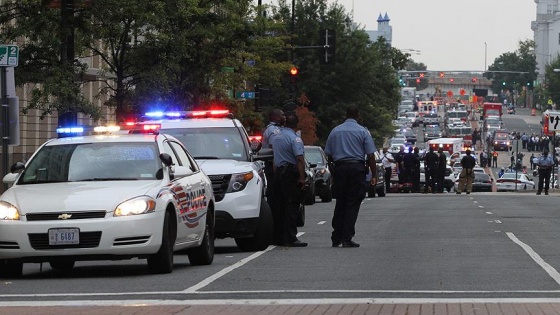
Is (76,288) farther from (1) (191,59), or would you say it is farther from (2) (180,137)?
(1) (191,59)

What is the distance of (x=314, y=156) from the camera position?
139 ft

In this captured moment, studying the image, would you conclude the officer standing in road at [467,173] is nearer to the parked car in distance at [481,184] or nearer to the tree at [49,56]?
the parked car in distance at [481,184]

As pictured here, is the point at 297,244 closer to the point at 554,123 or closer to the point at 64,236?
the point at 64,236

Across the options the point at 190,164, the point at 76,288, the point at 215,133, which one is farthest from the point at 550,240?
the point at 76,288

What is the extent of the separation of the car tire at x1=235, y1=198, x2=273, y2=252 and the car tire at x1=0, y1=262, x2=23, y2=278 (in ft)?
14.9

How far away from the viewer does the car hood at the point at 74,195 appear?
14.8 metres

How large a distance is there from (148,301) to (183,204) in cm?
362

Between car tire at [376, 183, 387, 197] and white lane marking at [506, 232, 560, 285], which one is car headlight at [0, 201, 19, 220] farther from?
car tire at [376, 183, 387, 197]

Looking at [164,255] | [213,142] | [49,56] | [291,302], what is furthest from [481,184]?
[291,302]

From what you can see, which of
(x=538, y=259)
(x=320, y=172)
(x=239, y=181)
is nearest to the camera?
(x=538, y=259)

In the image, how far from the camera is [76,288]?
1395cm

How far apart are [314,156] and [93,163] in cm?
2635

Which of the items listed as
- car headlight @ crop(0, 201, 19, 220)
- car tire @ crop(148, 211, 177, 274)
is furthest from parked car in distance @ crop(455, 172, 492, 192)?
car headlight @ crop(0, 201, 19, 220)

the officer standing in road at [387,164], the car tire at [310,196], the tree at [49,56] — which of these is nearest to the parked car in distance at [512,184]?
the officer standing in road at [387,164]
